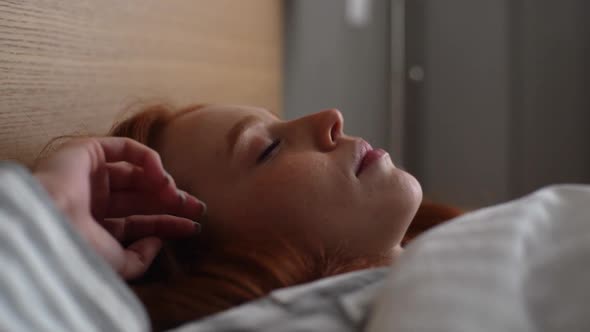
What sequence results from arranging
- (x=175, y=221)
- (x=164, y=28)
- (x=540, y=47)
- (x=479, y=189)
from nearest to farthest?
(x=175, y=221) → (x=164, y=28) → (x=540, y=47) → (x=479, y=189)

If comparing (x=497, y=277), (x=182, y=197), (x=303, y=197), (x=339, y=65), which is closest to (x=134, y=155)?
(x=182, y=197)

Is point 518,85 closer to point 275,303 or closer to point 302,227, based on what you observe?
point 302,227

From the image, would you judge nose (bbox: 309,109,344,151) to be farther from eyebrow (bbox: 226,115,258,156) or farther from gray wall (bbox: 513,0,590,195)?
gray wall (bbox: 513,0,590,195)

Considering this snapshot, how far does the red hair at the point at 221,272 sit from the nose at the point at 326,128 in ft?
0.43

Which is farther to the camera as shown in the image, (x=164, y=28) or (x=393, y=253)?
(x=164, y=28)

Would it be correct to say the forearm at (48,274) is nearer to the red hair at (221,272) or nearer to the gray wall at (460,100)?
the red hair at (221,272)

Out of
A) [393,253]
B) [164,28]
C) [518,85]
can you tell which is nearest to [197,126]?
[393,253]

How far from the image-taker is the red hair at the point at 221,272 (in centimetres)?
52

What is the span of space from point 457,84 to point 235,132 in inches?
50.4

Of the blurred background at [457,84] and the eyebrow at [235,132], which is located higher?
the eyebrow at [235,132]

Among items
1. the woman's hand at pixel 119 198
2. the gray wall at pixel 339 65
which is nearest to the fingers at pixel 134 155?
the woman's hand at pixel 119 198

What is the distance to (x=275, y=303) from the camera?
465 millimetres

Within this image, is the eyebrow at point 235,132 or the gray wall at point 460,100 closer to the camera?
the eyebrow at point 235,132

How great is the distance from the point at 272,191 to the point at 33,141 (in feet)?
0.97
